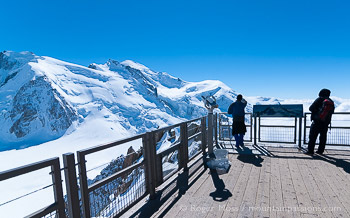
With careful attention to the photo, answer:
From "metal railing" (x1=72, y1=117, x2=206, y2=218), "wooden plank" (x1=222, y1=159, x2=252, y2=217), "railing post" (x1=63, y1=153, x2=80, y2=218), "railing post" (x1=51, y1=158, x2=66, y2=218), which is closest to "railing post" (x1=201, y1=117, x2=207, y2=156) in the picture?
"wooden plank" (x1=222, y1=159, x2=252, y2=217)

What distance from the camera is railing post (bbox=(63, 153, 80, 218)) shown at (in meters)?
2.17

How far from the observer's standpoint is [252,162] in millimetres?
5570

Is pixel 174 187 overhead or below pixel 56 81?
below

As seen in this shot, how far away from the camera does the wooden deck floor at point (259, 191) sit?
3109 mm

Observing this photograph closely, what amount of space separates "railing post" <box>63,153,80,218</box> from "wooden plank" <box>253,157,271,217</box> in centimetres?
238

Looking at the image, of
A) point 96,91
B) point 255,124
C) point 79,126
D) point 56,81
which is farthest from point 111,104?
point 255,124

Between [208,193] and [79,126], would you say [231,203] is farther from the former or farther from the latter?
[79,126]

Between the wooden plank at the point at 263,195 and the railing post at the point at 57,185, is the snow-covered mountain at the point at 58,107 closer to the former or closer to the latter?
the wooden plank at the point at 263,195

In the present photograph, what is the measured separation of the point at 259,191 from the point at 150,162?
203 centimetres

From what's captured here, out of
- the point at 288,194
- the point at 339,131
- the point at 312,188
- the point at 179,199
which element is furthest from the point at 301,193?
the point at 339,131

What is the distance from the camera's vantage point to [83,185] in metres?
2.36

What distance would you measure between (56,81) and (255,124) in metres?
205

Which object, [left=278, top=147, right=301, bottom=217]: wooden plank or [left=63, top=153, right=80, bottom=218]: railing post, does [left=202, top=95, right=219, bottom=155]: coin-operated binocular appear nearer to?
[left=278, top=147, right=301, bottom=217]: wooden plank

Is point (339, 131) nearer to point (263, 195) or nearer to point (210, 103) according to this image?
point (210, 103)
